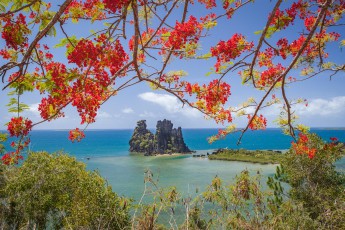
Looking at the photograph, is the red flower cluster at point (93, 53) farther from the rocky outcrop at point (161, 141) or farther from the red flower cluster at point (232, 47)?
the rocky outcrop at point (161, 141)

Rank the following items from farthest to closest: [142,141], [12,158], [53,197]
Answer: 1. [142,141]
2. [53,197]
3. [12,158]

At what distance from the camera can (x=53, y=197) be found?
17203 millimetres

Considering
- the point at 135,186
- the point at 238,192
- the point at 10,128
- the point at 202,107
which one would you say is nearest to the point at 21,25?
the point at 10,128

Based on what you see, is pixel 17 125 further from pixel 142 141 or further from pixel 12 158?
pixel 142 141

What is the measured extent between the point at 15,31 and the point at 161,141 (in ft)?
303

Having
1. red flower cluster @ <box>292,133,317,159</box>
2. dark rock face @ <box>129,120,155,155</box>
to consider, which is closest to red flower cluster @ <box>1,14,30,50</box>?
red flower cluster @ <box>292,133,317,159</box>

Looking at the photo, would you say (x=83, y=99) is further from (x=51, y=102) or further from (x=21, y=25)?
(x=21, y=25)

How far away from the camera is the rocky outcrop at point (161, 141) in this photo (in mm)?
93500

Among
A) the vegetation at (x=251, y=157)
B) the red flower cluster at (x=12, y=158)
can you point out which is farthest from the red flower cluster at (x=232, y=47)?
the vegetation at (x=251, y=157)

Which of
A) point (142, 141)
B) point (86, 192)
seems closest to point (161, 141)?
point (142, 141)

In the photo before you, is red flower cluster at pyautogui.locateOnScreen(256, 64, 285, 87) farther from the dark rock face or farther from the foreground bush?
the dark rock face

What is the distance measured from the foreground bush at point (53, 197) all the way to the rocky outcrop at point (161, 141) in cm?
7265

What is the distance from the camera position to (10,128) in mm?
4125

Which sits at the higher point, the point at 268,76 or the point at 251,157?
the point at 268,76
